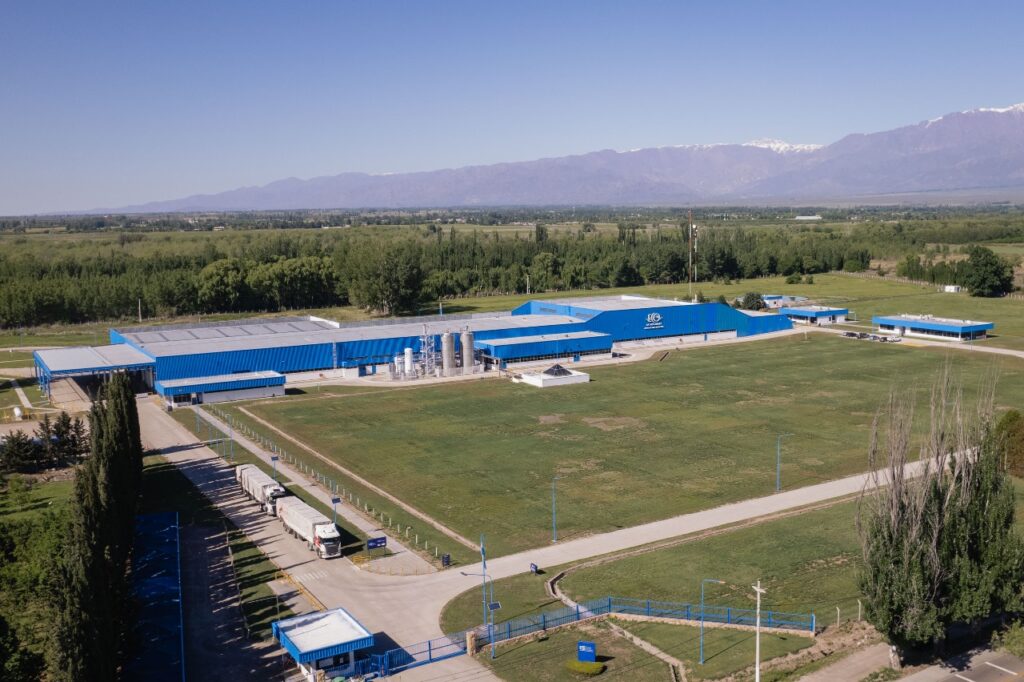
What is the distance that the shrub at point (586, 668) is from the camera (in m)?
30.4

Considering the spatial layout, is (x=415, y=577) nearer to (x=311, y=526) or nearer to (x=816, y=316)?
(x=311, y=526)

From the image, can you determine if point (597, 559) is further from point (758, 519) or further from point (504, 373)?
point (504, 373)

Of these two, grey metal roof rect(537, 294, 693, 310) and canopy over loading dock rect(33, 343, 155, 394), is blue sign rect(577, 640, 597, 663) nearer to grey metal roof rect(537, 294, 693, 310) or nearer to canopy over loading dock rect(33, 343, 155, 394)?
canopy over loading dock rect(33, 343, 155, 394)

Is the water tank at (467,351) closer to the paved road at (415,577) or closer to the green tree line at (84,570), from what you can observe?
the paved road at (415,577)

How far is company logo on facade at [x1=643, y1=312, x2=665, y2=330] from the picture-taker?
106 m

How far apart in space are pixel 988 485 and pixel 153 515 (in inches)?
1572

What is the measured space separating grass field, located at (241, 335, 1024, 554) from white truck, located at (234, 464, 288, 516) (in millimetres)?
7001

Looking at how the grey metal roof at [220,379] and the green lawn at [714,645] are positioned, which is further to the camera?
the grey metal roof at [220,379]

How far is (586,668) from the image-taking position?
3050 centimetres

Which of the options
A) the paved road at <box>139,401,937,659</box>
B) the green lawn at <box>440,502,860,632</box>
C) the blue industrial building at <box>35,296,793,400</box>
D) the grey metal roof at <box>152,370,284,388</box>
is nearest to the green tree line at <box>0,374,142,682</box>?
the paved road at <box>139,401,937,659</box>

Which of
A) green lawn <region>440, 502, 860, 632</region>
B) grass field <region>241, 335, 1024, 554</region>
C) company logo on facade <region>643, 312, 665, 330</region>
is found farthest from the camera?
company logo on facade <region>643, 312, 665, 330</region>

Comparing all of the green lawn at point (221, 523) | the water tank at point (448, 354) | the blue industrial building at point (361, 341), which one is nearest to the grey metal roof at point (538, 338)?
the blue industrial building at point (361, 341)

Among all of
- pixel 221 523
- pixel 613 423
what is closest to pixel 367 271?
pixel 613 423

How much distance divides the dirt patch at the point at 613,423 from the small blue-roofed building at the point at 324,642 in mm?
35338
